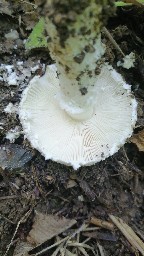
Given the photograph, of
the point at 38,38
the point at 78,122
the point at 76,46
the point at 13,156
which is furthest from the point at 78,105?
the point at 38,38

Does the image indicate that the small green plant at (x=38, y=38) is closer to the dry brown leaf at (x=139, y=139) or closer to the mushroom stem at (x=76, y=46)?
the mushroom stem at (x=76, y=46)

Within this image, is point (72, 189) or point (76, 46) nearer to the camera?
point (76, 46)

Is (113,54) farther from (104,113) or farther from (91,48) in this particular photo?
(91,48)

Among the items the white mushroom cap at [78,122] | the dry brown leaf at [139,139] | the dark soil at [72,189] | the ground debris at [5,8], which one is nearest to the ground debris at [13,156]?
the dark soil at [72,189]

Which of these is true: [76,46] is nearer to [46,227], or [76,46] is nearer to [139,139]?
[139,139]

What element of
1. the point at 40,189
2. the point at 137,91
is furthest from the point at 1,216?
the point at 137,91

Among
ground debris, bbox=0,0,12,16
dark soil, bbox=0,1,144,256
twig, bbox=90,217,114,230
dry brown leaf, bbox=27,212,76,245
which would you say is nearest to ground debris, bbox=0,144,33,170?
dark soil, bbox=0,1,144,256

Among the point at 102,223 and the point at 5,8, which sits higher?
the point at 5,8
